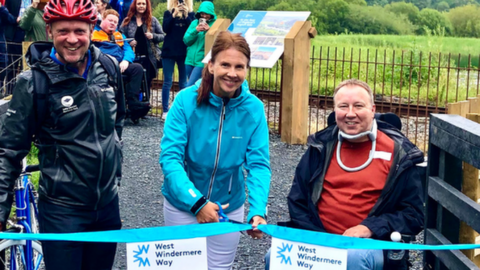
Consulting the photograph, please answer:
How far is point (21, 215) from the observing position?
169 inches

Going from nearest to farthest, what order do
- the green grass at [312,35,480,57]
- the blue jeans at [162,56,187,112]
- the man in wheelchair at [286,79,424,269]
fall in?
the man in wheelchair at [286,79,424,269]
the blue jeans at [162,56,187,112]
the green grass at [312,35,480,57]

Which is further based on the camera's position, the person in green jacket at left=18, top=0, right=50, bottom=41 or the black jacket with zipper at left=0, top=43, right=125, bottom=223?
the person in green jacket at left=18, top=0, right=50, bottom=41

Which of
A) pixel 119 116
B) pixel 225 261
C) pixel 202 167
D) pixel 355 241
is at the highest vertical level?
pixel 119 116

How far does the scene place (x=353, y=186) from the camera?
4160 mm

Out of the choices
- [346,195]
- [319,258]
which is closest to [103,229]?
[319,258]

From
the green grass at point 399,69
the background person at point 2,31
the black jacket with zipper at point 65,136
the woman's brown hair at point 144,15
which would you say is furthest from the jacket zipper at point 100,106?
the background person at point 2,31

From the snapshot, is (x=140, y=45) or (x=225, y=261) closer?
(x=225, y=261)

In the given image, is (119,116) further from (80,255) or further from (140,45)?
(140,45)

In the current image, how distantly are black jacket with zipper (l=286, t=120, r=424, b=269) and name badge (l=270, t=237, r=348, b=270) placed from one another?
50cm

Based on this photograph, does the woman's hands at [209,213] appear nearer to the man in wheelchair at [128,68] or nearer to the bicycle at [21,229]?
the bicycle at [21,229]

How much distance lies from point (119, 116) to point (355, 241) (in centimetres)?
154

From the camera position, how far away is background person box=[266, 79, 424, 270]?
13.2 ft

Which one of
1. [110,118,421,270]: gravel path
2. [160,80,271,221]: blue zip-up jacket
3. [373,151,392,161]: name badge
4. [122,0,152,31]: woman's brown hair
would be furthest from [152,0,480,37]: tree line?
[160,80,271,221]: blue zip-up jacket

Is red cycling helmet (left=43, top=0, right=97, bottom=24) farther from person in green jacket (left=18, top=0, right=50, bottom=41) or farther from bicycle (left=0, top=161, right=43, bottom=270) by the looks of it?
person in green jacket (left=18, top=0, right=50, bottom=41)
